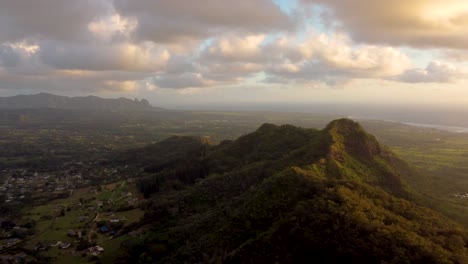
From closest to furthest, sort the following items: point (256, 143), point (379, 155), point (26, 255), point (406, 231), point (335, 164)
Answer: point (406, 231)
point (26, 255)
point (335, 164)
point (379, 155)
point (256, 143)

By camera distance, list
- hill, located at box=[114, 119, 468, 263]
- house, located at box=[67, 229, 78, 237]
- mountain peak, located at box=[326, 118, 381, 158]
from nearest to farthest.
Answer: hill, located at box=[114, 119, 468, 263]
house, located at box=[67, 229, 78, 237]
mountain peak, located at box=[326, 118, 381, 158]

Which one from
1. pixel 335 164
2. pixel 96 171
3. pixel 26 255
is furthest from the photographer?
pixel 96 171

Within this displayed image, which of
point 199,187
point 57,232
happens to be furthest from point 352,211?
point 57,232

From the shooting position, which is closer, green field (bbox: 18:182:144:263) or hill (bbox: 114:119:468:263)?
hill (bbox: 114:119:468:263)

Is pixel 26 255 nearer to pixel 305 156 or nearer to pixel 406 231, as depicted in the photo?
pixel 305 156

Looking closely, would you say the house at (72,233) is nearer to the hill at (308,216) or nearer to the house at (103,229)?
the house at (103,229)

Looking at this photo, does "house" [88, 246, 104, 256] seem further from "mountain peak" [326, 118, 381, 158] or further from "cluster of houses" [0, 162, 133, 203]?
"mountain peak" [326, 118, 381, 158]

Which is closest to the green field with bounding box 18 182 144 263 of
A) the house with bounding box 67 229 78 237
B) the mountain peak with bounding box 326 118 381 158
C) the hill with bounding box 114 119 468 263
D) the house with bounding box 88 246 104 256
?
the house with bounding box 67 229 78 237

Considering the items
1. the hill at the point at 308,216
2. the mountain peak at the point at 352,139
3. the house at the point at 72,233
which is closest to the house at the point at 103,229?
the house at the point at 72,233
